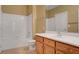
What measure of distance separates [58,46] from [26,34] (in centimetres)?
47

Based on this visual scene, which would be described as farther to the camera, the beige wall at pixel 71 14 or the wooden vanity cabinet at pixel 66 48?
the beige wall at pixel 71 14

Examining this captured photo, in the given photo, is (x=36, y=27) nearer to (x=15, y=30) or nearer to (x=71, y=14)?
(x=15, y=30)

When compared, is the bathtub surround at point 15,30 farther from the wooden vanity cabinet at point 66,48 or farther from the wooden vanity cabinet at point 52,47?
the wooden vanity cabinet at point 66,48

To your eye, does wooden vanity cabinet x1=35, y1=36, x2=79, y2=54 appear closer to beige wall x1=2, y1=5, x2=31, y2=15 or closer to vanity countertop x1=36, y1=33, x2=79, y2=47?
vanity countertop x1=36, y1=33, x2=79, y2=47

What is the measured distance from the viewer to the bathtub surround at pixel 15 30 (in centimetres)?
173

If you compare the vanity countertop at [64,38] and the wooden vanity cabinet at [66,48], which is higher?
the vanity countertop at [64,38]

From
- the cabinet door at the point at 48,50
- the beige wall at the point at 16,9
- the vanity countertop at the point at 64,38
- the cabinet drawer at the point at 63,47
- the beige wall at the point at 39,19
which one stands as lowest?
the cabinet door at the point at 48,50

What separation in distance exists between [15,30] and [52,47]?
57 cm

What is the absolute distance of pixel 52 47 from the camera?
1756 mm

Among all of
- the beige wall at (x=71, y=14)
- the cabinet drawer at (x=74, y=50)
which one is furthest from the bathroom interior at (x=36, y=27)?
the cabinet drawer at (x=74, y=50)

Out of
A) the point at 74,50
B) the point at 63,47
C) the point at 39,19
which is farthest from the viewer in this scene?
the point at 39,19

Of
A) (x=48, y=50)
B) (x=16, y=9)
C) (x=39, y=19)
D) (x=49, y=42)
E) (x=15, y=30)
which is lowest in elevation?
(x=48, y=50)

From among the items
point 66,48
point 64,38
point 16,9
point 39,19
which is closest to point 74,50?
point 66,48

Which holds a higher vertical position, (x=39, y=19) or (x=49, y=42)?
(x=39, y=19)
